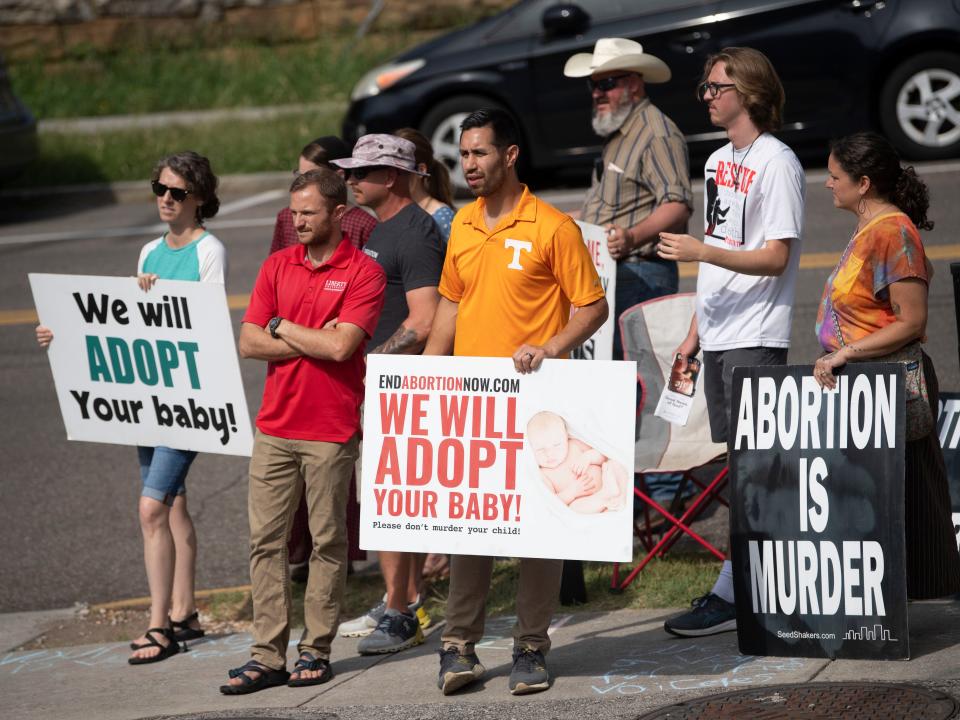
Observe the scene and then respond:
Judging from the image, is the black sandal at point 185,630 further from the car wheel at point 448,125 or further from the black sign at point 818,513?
the car wheel at point 448,125

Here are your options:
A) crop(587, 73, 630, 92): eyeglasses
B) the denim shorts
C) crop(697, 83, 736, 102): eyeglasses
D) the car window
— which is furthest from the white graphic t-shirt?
the car window

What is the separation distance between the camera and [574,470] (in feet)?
15.6

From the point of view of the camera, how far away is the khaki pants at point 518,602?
492 centimetres

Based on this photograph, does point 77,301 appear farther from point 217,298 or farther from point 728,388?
point 728,388

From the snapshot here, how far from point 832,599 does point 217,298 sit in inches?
104

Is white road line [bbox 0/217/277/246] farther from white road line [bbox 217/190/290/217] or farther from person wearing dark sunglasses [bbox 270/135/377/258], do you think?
person wearing dark sunglasses [bbox 270/135/377/258]

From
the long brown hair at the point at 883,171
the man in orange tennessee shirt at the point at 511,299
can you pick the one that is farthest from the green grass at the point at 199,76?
the long brown hair at the point at 883,171

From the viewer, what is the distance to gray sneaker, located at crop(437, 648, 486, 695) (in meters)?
4.88

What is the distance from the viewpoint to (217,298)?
5.79m

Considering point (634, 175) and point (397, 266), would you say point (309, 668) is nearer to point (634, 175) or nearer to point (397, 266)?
point (397, 266)

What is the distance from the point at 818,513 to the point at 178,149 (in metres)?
12.0

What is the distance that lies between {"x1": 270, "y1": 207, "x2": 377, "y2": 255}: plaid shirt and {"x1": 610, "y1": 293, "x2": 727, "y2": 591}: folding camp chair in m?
1.20

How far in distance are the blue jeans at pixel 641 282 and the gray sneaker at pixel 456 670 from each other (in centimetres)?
202

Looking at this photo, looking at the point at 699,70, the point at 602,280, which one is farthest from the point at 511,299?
the point at 699,70
